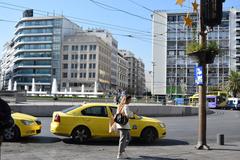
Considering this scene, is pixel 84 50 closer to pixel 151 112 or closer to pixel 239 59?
pixel 239 59

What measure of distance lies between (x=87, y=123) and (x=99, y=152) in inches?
92.5

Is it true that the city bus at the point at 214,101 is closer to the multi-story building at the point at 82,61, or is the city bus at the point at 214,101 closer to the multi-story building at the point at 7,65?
the multi-story building at the point at 82,61

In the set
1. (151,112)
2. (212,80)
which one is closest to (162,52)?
(212,80)

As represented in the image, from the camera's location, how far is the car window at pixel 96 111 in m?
13.6

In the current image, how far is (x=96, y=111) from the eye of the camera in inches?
538

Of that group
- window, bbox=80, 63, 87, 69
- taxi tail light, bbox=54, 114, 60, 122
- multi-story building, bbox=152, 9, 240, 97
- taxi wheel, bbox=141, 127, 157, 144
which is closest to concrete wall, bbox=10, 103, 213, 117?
taxi tail light, bbox=54, 114, 60, 122

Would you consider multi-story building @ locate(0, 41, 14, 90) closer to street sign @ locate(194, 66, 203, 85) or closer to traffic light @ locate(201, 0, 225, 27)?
street sign @ locate(194, 66, 203, 85)

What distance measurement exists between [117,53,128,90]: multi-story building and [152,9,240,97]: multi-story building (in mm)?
41088

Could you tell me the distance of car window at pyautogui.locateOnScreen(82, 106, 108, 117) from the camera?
13.6 meters

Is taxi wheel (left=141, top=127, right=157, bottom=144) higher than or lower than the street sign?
lower

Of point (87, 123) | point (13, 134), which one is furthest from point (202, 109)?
point (13, 134)

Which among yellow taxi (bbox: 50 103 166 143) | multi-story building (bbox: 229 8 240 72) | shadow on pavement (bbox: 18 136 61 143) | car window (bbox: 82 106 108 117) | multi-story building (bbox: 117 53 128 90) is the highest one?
multi-story building (bbox: 229 8 240 72)

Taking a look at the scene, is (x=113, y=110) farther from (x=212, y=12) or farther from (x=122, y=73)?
(x=122, y=73)

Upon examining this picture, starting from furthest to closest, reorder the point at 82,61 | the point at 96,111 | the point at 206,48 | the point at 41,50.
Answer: the point at 82,61
the point at 41,50
the point at 96,111
the point at 206,48
